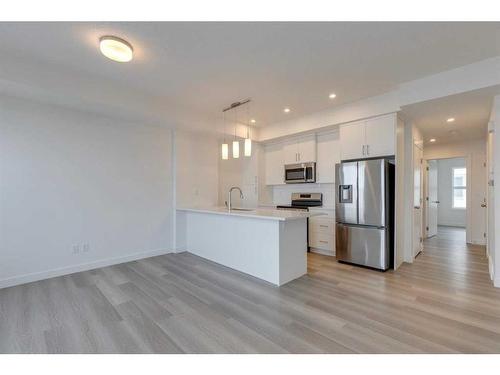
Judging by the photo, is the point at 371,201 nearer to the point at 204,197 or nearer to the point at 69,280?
the point at 204,197

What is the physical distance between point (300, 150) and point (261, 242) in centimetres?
253

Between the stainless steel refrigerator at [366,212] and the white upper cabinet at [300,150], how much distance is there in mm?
998

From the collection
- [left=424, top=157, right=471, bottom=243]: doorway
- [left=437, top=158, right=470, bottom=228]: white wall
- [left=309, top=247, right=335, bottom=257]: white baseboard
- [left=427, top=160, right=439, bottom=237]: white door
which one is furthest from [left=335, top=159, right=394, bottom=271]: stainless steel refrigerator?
[left=437, top=158, right=470, bottom=228]: white wall

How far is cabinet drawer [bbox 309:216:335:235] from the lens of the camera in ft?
14.0

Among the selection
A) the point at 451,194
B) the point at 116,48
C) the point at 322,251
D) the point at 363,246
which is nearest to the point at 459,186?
the point at 451,194

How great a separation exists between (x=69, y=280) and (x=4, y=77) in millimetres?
2472

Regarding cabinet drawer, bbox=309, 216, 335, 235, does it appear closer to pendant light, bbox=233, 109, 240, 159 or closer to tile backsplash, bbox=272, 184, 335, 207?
tile backsplash, bbox=272, 184, 335, 207

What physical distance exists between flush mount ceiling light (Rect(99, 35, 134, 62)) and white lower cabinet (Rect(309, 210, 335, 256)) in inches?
150

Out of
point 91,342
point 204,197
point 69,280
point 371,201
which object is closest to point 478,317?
point 371,201

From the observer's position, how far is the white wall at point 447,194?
796cm

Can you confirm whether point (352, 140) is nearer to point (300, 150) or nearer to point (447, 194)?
point (300, 150)

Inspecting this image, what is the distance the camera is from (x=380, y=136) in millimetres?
3594

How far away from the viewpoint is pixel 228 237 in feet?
11.8
